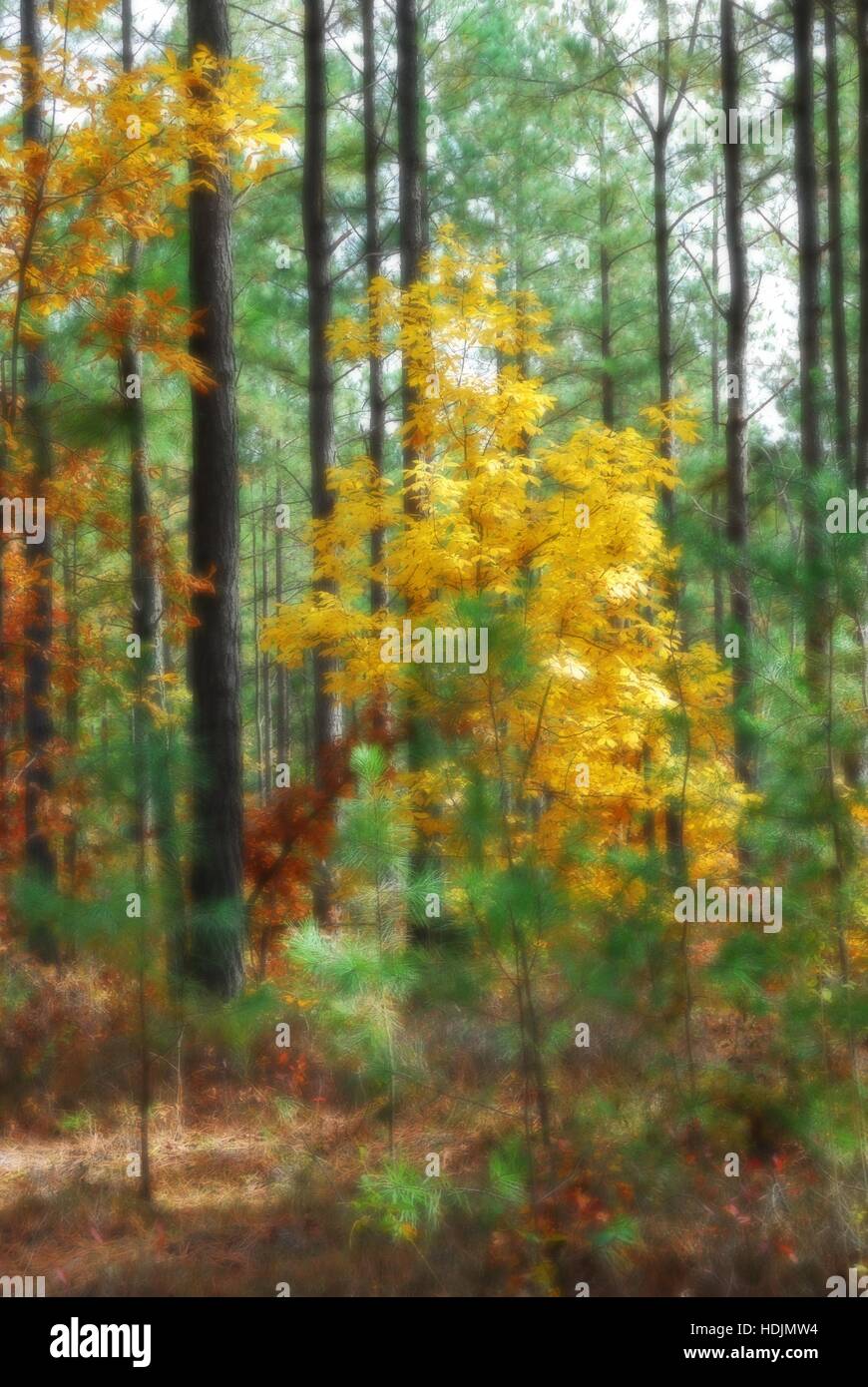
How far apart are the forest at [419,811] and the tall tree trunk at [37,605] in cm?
4

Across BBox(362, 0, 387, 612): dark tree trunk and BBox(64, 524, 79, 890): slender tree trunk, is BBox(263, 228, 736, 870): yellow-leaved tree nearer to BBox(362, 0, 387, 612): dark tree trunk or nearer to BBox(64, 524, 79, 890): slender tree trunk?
BBox(64, 524, 79, 890): slender tree trunk

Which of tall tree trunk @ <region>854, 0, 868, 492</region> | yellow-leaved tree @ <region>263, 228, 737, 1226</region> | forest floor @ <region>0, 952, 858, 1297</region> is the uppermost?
tall tree trunk @ <region>854, 0, 868, 492</region>

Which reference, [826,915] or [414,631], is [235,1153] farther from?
[826,915]

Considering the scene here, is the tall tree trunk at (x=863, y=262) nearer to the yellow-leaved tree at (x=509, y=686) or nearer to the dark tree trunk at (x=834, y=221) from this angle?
the dark tree trunk at (x=834, y=221)

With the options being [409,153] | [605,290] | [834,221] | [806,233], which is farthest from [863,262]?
[605,290]

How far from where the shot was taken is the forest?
429 cm

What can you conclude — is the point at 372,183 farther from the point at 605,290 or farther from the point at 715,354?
the point at 715,354

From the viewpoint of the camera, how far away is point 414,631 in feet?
19.3

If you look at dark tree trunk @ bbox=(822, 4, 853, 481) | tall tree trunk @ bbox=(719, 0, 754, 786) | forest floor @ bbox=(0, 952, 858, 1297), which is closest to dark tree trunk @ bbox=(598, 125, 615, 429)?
tall tree trunk @ bbox=(719, 0, 754, 786)

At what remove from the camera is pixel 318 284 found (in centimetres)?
882

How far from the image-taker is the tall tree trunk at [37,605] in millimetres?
6074

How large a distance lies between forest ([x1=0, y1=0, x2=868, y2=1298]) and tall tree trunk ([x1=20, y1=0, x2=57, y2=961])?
0.04 m

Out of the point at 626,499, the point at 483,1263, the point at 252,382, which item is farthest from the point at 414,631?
the point at 252,382

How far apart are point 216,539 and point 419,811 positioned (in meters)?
2.46
